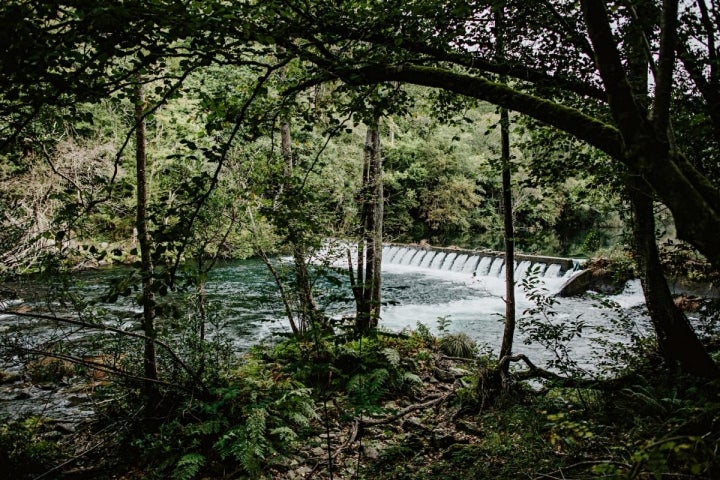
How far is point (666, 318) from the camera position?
4.20 meters

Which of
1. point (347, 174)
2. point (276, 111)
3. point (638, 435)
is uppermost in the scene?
point (347, 174)

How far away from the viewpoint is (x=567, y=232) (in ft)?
115

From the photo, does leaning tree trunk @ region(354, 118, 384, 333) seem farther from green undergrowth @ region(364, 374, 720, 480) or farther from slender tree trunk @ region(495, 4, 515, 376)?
green undergrowth @ region(364, 374, 720, 480)

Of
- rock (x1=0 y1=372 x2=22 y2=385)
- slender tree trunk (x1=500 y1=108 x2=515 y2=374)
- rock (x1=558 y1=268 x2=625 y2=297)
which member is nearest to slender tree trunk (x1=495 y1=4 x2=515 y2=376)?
slender tree trunk (x1=500 y1=108 x2=515 y2=374)

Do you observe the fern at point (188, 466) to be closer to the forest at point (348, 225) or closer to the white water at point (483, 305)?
the forest at point (348, 225)

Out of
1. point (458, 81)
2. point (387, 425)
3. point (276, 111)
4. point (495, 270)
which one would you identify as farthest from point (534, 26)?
point (495, 270)

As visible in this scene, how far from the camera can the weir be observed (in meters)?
16.4

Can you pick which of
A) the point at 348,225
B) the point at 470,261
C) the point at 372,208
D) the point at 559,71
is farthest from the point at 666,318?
the point at 470,261

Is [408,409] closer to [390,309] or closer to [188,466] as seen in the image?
[188,466]

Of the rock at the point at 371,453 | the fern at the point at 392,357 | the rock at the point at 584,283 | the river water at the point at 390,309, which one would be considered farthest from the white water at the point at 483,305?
the rock at the point at 371,453

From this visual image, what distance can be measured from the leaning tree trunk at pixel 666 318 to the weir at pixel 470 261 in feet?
34.7

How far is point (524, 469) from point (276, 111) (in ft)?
11.5

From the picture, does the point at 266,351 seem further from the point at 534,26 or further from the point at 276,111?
the point at 534,26

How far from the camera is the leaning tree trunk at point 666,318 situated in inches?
161
